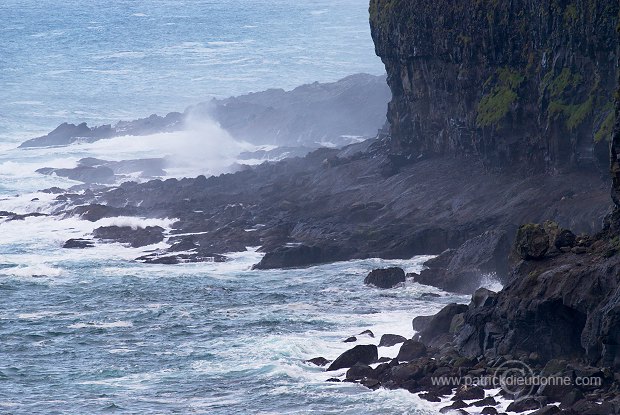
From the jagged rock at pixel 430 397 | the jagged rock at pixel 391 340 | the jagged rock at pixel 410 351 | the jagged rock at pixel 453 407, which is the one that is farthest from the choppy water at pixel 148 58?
the jagged rock at pixel 453 407

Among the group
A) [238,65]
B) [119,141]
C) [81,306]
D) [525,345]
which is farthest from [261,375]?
[238,65]

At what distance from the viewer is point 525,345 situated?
38875mm

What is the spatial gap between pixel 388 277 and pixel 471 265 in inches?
135

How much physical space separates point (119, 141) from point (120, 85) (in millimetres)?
41098

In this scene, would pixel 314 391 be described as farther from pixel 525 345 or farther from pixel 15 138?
pixel 15 138

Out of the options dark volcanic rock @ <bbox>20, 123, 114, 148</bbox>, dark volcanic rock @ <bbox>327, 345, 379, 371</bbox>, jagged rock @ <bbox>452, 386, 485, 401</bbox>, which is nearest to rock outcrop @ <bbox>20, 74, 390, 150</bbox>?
dark volcanic rock @ <bbox>20, 123, 114, 148</bbox>

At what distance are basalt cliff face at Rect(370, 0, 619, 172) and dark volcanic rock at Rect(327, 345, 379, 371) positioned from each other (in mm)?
18003

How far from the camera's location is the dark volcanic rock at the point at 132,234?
67.4 meters

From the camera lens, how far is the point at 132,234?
68.9 m

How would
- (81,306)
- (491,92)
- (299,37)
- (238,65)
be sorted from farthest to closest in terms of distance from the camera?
(299,37)
(238,65)
(491,92)
(81,306)

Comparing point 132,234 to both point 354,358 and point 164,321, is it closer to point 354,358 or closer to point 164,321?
point 164,321

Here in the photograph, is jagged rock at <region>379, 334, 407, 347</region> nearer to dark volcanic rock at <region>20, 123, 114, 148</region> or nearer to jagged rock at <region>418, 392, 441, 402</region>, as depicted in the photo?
jagged rock at <region>418, 392, 441, 402</region>

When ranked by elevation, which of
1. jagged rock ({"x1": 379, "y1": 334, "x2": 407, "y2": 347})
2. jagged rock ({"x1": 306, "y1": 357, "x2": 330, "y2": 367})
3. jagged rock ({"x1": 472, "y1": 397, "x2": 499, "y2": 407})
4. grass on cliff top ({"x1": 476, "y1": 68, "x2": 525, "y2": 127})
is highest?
grass on cliff top ({"x1": 476, "y1": 68, "x2": 525, "y2": 127})

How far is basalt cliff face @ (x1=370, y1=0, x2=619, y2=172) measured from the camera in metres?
56.8
